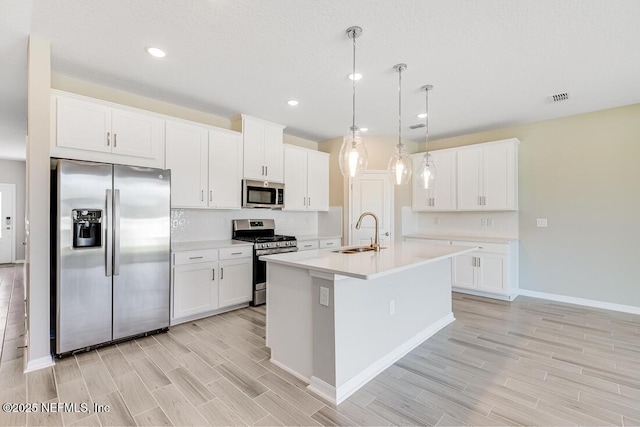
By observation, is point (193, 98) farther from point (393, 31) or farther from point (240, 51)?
point (393, 31)

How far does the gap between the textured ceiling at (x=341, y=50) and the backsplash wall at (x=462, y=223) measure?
1.76 meters

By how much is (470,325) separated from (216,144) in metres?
3.84

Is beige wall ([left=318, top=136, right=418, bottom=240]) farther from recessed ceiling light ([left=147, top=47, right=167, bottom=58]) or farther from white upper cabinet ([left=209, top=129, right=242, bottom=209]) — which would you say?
recessed ceiling light ([left=147, top=47, right=167, bottom=58])

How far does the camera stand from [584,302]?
4227 millimetres

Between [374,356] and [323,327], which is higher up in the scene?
[323,327]

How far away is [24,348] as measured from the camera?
2.85m

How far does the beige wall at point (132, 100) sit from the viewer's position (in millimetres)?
3186

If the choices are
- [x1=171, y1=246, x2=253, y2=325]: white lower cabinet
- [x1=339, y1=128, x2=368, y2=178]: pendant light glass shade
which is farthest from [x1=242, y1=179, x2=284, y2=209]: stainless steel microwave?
[x1=339, y1=128, x2=368, y2=178]: pendant light glass shade

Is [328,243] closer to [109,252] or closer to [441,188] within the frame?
[441,188]

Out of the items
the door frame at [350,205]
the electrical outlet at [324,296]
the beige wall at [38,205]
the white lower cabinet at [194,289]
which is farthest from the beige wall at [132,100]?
the electrical outlet at [324,296]

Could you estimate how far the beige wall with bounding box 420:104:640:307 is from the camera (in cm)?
393

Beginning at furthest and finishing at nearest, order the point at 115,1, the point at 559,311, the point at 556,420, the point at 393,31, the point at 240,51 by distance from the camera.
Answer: the point at 559,311, the point at 240,51, the point at 393,31, the point at 115,1, the point at 556,420

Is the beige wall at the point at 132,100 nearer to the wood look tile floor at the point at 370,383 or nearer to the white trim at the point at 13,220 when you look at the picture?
the wood look tile floor at the point at 370,383

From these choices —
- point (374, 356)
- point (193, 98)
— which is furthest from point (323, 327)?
point (193, 98)
